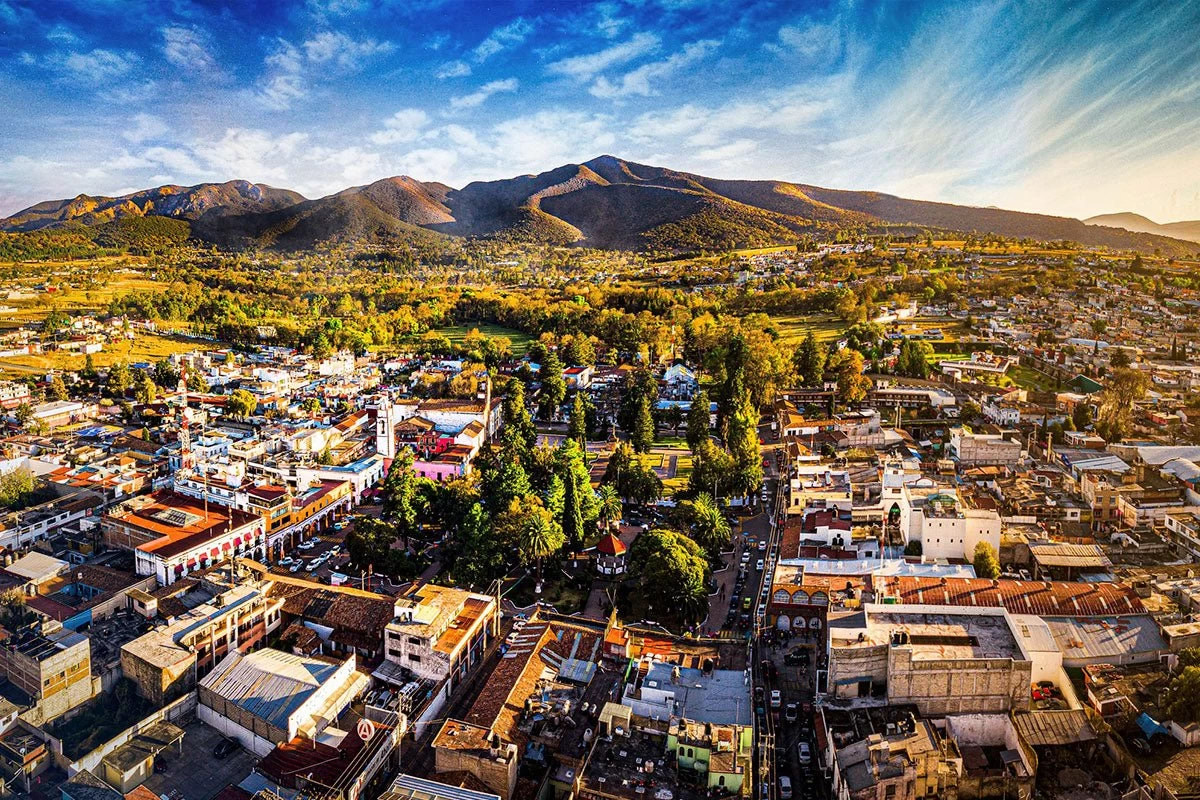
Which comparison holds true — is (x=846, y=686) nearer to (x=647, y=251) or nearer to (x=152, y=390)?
(x=152, y=390)

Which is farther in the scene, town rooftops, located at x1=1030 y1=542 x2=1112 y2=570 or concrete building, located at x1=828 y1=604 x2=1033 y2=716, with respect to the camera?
town rooftops, located at x1=1030 y1=542 x2=1112 y2=570

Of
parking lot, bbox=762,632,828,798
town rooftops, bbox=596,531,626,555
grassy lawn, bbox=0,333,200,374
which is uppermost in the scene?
grassy lawn, bbox=0,333,200,374

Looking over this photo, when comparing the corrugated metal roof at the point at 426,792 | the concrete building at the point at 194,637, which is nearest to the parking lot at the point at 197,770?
the concrete building at the point at 194,637

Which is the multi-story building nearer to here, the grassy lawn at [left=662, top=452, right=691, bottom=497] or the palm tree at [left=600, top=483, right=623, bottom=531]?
the grassy lawn at [left=662, top=452, right=691, bottom=497]

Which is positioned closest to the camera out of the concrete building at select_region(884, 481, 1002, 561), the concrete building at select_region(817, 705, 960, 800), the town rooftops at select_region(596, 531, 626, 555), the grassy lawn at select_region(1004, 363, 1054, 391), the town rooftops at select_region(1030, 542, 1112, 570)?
the concrete building at select_region(817, 705, 960, 800)

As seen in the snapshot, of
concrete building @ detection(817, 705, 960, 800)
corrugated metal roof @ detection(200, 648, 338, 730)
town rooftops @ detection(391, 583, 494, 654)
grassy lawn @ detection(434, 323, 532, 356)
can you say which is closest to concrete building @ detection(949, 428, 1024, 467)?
concrete building @ detection(817, 705, 960, 800)

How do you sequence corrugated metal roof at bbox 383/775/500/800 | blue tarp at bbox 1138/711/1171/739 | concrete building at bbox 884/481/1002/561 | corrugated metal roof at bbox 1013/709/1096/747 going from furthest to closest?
1. concrete building at bbox 884/481/1002/561
2. blue tarp at bbox 1138/711/1171/739
3. corrugated metal roof at bbox 1013/709/1096/747
4. corrugated metal roof at bbox 383/775/500/800
